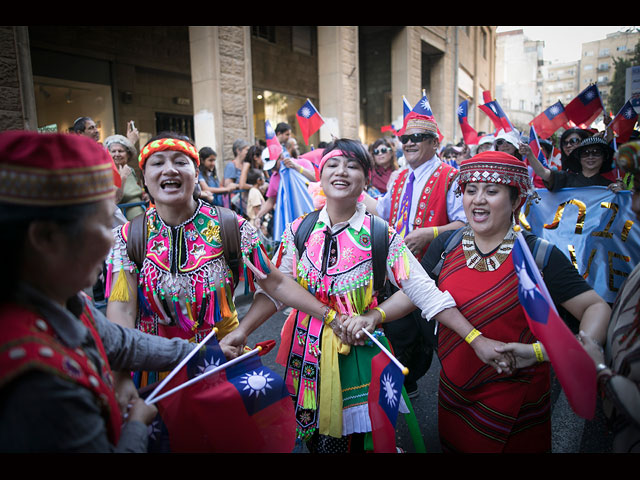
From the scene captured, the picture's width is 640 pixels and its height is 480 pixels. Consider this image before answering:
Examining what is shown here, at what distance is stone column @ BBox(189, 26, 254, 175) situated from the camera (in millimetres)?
8828

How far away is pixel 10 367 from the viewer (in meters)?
0.89

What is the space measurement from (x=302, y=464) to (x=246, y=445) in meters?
0.22

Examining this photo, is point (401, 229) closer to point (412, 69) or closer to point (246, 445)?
point (246, 445)

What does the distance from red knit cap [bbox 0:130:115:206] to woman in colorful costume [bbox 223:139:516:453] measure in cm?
118

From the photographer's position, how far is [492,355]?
1899 mm

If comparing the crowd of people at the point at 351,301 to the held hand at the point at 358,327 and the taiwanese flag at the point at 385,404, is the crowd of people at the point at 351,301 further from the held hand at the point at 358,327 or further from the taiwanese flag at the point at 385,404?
the taiwanese flag at the point at 385,404

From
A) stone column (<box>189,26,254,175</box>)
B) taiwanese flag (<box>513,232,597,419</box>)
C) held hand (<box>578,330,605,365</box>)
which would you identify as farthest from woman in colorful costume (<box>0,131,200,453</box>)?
stone column (<box>189,26,254,175</box>)

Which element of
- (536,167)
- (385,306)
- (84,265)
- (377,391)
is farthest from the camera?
Result: (536,167)

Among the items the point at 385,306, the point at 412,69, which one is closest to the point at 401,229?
the point at 385,306

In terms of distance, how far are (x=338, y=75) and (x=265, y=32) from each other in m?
4.05

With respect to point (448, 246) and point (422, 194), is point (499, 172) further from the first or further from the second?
point (422, 194)

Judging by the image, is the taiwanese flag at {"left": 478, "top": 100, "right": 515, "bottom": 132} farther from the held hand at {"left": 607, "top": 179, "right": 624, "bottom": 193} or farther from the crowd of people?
the crowd of people

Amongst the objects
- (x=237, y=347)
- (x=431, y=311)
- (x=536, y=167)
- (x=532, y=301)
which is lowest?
(x=237, y=347)

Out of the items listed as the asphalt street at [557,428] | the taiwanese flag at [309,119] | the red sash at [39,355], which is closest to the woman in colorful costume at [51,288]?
the red sash at [39,355]
